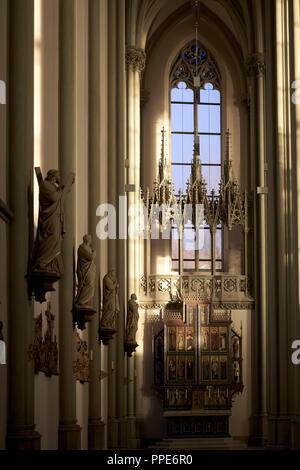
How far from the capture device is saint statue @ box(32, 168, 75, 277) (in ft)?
31.7

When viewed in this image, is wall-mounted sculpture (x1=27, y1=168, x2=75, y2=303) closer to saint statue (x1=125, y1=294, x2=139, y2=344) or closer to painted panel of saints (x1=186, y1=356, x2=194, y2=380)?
saint statue (x1=125, y1=294, x2=139, y2=344)

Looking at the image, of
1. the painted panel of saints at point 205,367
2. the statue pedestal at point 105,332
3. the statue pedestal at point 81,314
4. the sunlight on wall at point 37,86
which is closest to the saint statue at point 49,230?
the sunlight on wall at point 37,86

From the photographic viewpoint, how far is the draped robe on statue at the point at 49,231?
381 inches

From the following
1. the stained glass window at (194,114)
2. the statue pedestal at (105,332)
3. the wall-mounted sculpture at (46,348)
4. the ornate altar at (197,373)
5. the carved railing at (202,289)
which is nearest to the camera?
the wall-mounted sculpture at (46,348)

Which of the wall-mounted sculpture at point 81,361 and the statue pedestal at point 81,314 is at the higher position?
the statue pedestal at point 81,314

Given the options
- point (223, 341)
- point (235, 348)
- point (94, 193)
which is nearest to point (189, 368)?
point (223, 341)

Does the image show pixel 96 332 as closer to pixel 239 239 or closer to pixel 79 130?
pixel 79 130

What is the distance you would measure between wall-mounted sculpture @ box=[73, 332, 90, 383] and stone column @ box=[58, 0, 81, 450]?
1.11 m

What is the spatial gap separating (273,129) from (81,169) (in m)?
10.8

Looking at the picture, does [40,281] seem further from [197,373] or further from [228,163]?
[228,163]

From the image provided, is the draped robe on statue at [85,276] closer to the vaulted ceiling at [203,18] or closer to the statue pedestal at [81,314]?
the statue pedestal at [81,314]

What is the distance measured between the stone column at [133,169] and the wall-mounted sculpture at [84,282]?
15187 mm

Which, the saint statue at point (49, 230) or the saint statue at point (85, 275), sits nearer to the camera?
the saint statue at point (49, 230)
